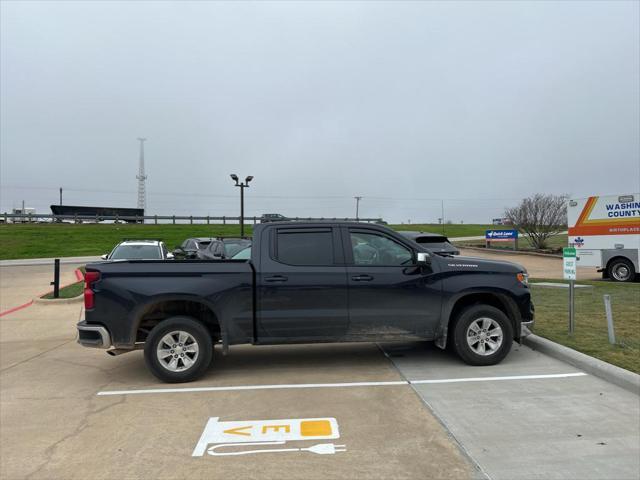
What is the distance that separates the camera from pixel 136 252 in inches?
552

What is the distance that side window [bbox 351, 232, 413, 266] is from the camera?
5949mm

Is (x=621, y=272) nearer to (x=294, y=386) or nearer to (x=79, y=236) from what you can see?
(x=294, y=386)

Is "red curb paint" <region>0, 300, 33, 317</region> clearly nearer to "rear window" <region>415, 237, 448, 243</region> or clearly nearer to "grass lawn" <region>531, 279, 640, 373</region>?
"rear window" <region>415, 237, 448, 243</region>

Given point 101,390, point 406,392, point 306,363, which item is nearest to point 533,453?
point 406,392

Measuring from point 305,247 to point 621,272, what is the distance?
14141 millimetres

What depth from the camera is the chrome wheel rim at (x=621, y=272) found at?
50.9 ft

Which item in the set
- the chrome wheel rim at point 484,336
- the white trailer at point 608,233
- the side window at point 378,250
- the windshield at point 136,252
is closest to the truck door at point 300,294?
the side window at point 378,250

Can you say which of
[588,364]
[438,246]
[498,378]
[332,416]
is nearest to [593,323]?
[588,364]

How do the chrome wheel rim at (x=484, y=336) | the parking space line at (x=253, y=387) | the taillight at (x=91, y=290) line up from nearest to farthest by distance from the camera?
1. the parking space line at (x=253, y=387)
2. the taillight at (x=91, y=290)
3. the chrome wheel rim at (x=484, y=336)

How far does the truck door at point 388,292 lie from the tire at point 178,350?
70.4 inches

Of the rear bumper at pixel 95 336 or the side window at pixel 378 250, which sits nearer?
the rear bumper at pixel 95 336

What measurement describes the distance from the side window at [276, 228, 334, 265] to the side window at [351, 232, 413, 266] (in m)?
0.34

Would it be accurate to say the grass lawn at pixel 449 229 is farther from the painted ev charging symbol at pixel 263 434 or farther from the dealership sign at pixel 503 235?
the painted ev charging symbol at pixel 263 434

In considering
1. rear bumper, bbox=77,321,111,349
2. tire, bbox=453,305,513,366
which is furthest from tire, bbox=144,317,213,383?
tire, bbox=453,305,513,366
